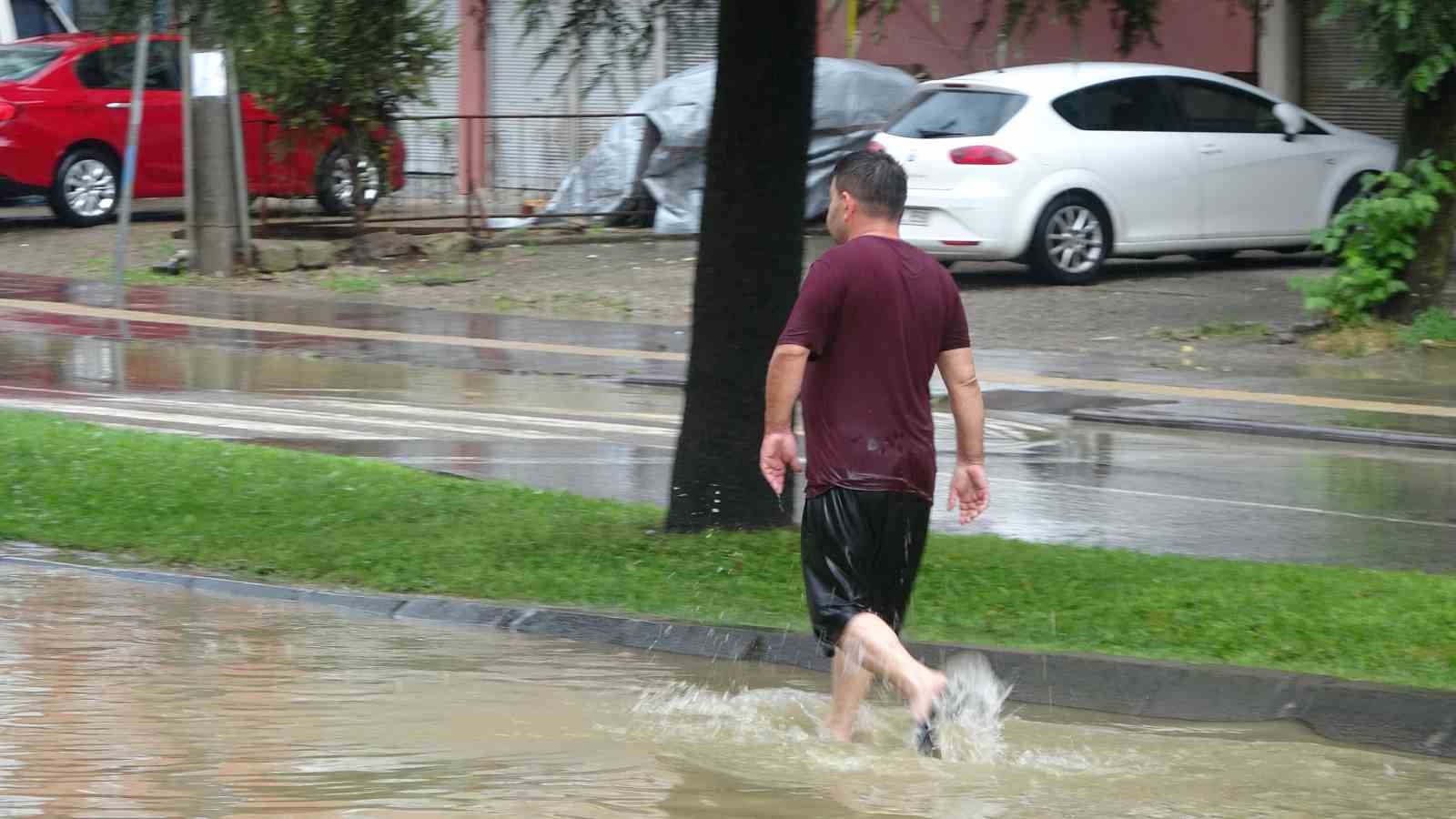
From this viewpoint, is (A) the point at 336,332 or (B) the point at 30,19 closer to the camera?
(A) the point at 336,332

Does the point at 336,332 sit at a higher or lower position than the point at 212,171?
lower

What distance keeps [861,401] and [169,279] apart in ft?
51.5

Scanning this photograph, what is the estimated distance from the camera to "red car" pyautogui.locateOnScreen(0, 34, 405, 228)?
2161 cm

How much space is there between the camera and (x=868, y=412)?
553 centimetres

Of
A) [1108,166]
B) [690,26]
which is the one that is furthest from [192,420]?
[1108,166]

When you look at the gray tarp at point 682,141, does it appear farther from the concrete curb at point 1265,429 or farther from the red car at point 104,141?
the concrete curb at point 1265,429

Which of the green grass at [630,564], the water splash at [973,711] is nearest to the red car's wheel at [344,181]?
the green grass at [630,564]

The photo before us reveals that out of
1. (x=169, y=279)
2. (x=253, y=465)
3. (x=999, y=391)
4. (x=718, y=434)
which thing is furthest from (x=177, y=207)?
(x=718, y=434)

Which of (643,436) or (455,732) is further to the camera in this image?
(643,436)

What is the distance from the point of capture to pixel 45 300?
60.0 feet

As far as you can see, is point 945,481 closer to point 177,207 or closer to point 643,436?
point 643,436

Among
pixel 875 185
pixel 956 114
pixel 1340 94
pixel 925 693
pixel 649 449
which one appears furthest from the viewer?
pixel 1340 94

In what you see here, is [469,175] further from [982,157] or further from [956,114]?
[982,157]

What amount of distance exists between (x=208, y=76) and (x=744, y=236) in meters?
12.5
